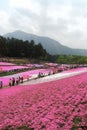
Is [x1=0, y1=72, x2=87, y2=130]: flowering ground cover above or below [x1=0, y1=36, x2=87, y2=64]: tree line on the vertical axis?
below

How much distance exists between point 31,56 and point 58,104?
5103 inches

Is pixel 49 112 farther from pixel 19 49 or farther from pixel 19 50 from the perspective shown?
pixel 19 49

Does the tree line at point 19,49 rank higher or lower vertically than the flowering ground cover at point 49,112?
higher

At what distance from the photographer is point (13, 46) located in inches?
5522

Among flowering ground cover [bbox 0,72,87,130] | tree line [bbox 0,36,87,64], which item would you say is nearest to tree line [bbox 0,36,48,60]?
tree line [bbox 0,36,87,64]

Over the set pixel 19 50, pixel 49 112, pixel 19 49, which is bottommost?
pixel 49 112

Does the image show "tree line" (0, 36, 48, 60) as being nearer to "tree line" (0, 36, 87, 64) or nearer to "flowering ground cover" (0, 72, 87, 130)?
"tree line" (0, 36, 87, 64)

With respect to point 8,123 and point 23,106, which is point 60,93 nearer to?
point 23,106

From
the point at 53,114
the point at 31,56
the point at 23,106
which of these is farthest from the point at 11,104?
the point at 31,56

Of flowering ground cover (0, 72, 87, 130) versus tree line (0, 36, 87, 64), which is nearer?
flowering ground cover (0, 72, 87, 130)

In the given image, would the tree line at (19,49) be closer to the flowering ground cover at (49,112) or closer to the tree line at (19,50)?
the tree line at (19,50)

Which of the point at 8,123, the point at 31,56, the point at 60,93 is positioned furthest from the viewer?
the point at 31,56

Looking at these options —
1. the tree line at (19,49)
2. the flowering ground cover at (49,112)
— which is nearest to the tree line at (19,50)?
the tree line at (19,49)

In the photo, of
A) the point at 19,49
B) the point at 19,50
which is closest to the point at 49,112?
the point at 19,50
